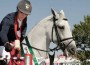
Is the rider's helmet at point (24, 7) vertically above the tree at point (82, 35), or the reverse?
the rider's helmet at point (24, 7)

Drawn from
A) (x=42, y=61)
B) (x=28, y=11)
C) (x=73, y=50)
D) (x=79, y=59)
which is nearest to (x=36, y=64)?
(x=42, y=61)

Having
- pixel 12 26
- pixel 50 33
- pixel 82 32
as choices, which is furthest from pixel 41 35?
pixel 82 32

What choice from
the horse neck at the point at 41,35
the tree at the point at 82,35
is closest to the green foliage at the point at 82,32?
the tree at the point at 82,35

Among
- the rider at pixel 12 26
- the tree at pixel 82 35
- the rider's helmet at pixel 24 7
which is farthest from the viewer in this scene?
the tree at pixel 82 35

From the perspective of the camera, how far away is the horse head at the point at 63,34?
866 cm

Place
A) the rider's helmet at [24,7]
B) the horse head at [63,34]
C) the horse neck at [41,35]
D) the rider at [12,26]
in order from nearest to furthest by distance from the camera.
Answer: the rider's helmet at [24,7] → the rider at [12,26] → the horse neck at [41,35] → the horse head at [63,34]

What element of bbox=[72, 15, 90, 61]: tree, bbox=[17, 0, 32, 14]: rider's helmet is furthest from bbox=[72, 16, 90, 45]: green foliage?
bbox=[17, 0, 32, 14]: rider's helmet

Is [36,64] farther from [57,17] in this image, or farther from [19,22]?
[57,17]

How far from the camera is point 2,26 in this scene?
6664 millimetres

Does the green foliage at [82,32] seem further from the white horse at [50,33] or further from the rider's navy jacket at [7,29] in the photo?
the rider's navy jacket at [7,29]

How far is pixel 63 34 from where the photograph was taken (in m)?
8.71

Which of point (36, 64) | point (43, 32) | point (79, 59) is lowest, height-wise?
point (79, 59)

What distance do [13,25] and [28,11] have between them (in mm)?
1104

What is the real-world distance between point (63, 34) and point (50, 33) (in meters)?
0.40
